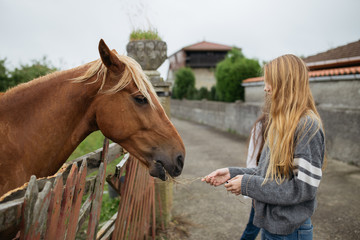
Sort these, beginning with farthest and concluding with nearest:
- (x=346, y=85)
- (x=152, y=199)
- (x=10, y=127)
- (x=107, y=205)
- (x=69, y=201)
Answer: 1. (x=346, y=85)
2. (x=107, y=205)
3. (x=152, y=199)
4. (x=10, y=127)
5. (x=69, y=201)

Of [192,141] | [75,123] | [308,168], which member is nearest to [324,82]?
[192,141]

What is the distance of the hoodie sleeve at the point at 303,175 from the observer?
134 cm

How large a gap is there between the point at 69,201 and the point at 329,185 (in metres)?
5.02

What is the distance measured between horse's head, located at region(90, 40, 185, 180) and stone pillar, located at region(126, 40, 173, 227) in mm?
1300

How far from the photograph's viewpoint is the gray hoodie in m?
1.34

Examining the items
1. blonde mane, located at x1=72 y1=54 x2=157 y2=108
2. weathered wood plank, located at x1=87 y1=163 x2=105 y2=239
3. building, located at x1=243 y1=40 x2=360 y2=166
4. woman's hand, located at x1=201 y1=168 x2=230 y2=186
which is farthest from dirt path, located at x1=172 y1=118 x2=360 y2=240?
blonde mane, located at x1=72 y1=54 x2=157 y2=108

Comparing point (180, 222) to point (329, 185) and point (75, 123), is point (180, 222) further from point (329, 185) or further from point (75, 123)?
point (329, 185)

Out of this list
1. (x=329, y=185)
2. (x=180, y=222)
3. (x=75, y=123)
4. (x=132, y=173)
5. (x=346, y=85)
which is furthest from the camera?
(x=346, y=85)

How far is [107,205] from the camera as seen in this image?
4.24m

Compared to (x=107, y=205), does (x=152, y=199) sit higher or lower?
higher

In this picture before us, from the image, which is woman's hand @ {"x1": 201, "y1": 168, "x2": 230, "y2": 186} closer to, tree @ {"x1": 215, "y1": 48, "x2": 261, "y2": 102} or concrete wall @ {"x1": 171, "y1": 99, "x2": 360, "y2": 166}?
concrete wall @ {"x1": 171, "y1": 99, "x2": 360, "y2": 166}

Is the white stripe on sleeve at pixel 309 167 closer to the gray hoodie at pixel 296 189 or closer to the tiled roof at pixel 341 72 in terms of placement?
the gray hoodie at pixel 296 189

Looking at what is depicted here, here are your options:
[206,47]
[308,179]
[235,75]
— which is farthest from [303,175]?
[206,47]

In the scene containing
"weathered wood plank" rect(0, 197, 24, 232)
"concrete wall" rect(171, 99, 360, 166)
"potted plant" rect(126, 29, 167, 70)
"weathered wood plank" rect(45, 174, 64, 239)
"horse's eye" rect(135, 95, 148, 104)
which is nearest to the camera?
"weathered wood plank" rect(0, 197, 24, 232)
